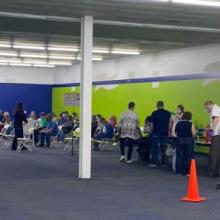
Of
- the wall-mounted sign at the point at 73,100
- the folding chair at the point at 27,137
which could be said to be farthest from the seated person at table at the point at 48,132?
the wall-mounted sign at the point at 73,100

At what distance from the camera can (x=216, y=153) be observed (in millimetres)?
11430

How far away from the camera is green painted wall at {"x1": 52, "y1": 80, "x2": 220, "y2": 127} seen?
54.8ft

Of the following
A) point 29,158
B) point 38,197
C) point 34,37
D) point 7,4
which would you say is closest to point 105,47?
point 34,37

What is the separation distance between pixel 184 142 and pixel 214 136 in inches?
25.6

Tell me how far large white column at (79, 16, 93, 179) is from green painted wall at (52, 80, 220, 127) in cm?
623

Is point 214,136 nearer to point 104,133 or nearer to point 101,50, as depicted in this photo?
point 104,133

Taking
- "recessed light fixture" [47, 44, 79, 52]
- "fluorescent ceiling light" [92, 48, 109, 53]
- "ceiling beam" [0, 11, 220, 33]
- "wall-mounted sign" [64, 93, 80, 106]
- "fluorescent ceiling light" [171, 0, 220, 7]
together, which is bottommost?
"wall-mounted sign" [64, 93, 80, 106]

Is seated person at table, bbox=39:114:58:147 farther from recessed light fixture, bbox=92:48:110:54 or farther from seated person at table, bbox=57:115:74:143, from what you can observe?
recessed light fixture, bbox=92:48:110:54

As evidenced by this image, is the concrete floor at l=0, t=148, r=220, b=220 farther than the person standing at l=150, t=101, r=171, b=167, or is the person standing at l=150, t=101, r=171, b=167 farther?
the person standing at l=150, t=101, r=171, b=167

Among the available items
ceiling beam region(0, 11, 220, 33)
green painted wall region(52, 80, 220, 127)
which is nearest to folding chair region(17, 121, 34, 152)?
green painted wall region(52, 80, 220, 127)

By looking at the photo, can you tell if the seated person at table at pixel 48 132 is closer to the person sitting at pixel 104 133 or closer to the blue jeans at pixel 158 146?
the person sitting at pixel 104 133

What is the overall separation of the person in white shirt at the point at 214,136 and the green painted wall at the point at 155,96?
4855mm

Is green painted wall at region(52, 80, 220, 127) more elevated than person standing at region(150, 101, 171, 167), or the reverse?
green painted wall at region(52, 80, 220, 127)

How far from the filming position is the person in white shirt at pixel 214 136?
11.1 metres
